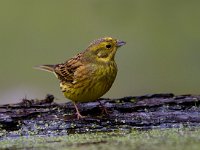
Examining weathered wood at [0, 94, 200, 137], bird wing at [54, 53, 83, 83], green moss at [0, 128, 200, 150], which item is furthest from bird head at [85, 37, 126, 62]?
green moss at [0, 128, 200, 150]

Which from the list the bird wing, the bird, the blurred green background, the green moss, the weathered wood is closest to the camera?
the green moss

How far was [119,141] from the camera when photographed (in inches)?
317

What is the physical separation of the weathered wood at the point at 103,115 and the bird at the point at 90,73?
136mm

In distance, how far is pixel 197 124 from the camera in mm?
8531

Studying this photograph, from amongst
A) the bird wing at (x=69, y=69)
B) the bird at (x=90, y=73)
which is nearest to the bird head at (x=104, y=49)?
the bird at (x=90, y=73)

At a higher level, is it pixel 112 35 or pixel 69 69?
pixel 112 35

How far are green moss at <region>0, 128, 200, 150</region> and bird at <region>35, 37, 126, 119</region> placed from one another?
1.83 ft

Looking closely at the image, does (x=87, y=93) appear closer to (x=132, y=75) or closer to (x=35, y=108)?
(x=35, y=108)

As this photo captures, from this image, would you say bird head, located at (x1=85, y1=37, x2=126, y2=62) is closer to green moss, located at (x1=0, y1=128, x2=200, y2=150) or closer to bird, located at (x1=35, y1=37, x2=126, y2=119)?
bird, located at (x1=35, y1=37, x2=126, y2=119)

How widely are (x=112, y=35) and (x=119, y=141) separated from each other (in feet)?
24.2

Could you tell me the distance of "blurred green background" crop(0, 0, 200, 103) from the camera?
14.5 metres

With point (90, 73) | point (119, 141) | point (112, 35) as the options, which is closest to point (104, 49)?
point (90, 73)

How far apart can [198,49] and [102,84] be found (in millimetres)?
6535

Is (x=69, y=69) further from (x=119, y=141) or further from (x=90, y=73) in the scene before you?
(x=119, y=141)
